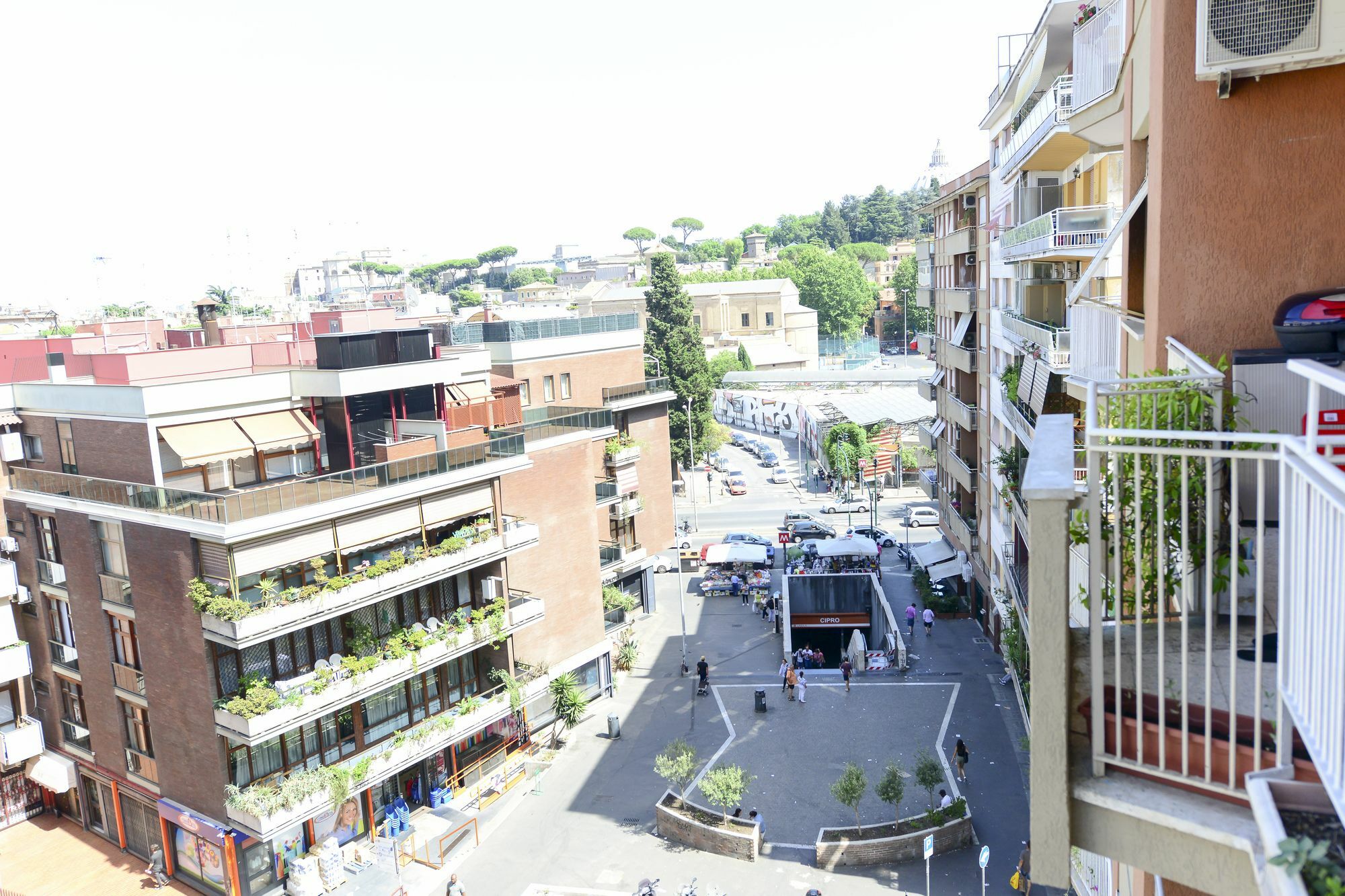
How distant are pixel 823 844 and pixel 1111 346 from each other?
14547mm

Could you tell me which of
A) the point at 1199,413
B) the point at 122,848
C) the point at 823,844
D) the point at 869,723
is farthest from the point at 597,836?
the point at 1199,413

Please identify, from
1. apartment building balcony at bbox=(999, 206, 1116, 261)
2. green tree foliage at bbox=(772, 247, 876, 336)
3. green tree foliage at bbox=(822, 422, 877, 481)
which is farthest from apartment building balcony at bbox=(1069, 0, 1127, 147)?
green tree foliage at bbox=(772, 247, 876, 336)

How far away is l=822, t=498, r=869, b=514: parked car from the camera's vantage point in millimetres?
57969

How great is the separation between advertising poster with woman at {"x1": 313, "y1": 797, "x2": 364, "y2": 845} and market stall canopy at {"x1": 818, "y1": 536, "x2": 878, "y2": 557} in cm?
2494

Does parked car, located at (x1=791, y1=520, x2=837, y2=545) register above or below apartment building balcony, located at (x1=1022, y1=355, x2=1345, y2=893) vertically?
below

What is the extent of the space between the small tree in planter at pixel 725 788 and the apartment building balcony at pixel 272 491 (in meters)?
9.69

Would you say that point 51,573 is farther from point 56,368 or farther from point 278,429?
point 278,429

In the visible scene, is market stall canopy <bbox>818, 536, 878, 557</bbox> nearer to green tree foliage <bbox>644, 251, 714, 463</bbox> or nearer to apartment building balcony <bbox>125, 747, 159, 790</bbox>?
green tree foliage <bbox>644, 251, 714, 463</bbox>

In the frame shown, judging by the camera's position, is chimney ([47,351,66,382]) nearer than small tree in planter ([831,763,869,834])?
No

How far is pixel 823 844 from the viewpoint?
71.1 feet

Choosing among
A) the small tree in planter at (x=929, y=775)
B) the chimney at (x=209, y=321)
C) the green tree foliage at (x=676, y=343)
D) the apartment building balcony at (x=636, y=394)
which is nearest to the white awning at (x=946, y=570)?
the apartment building balcony at (x=636, y=394)

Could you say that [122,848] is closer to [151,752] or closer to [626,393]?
[151,752]

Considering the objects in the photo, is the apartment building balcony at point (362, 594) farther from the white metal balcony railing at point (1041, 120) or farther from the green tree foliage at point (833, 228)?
the green tree foliage at point (833, 228)

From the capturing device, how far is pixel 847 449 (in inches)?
2522
